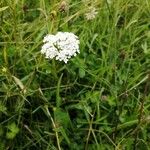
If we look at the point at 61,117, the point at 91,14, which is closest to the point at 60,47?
the point at 61,117

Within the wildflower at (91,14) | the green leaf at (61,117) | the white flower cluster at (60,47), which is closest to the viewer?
the white flower cluster at (60,47)

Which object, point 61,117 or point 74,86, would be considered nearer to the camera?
point 61,117

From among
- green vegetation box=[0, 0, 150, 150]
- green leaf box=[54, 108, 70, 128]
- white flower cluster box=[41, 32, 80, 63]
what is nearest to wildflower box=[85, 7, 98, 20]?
green vegetation box=[0, 0, 150, 150]

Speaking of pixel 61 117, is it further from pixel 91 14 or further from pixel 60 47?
pixel 91 14

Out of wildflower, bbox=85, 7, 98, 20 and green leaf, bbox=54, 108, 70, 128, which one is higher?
wildflower, bbox=85, 7, 98, 20

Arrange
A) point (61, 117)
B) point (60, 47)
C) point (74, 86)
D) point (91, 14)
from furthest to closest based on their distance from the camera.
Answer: point (91, 14) → point (74, 86) → point (61, 117) → point (60, 47)

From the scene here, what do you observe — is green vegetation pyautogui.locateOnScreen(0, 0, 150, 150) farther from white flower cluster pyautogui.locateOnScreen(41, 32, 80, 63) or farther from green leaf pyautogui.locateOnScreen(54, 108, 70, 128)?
white flower cluster pyautogui.locateOnScreen(41, 32, 80, 63)

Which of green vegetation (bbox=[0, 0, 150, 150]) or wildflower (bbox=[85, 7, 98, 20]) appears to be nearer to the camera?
green vegetation (bbox=[0, 0, 150, 150])

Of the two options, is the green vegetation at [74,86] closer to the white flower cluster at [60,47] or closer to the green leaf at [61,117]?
the green leaf at [61,117]

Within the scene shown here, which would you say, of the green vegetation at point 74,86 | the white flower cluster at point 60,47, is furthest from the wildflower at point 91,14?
the white flower cluster at point 60,47
